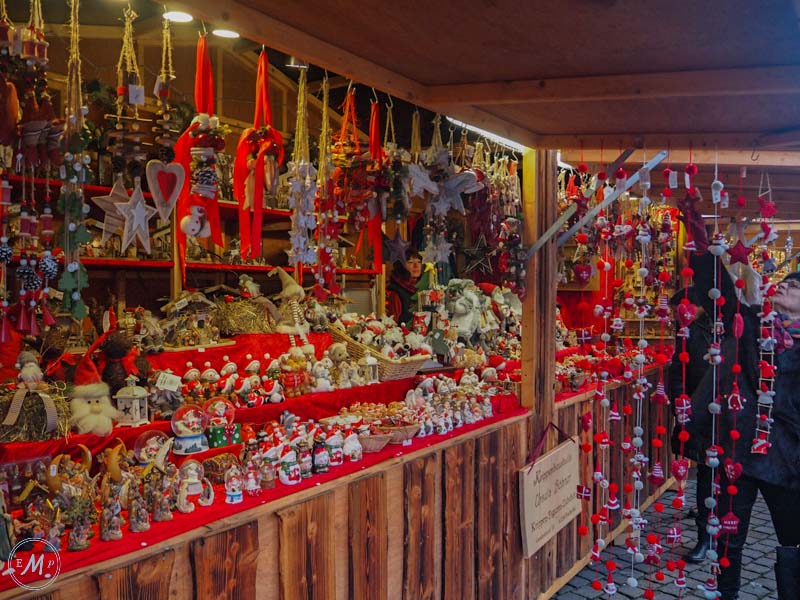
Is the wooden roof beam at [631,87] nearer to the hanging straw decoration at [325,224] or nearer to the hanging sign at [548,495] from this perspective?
the hanging straw decoration at [325,224]

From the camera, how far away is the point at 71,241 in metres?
1.68

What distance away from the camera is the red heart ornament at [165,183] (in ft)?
5.93

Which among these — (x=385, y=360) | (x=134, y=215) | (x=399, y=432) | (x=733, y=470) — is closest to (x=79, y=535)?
(x=134, y=215)

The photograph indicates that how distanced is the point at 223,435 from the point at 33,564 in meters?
0.81

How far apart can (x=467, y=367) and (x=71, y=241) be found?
8.29ft

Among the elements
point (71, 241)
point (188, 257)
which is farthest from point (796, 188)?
point (71, 241)

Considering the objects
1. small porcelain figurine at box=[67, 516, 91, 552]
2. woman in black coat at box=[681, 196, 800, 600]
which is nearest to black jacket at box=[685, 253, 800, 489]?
woman in black coat at box=[681, 196, 800, 600]

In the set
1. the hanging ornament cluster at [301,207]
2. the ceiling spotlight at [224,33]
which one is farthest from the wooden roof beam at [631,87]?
the ceiling spotlight at [224,33]

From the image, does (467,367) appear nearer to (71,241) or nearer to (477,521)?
(477,521)

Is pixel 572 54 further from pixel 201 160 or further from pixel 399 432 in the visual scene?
pixel 399 432

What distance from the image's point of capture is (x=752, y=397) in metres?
2.90

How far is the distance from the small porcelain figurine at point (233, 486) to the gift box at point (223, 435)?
10.3 inches

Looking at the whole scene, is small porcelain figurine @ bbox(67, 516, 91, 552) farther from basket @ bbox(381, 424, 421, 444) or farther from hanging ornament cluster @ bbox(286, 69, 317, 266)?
basket @ bbox(381, 424, 421, 444)

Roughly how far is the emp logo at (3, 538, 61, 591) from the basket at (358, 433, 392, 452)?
1.16 metres
